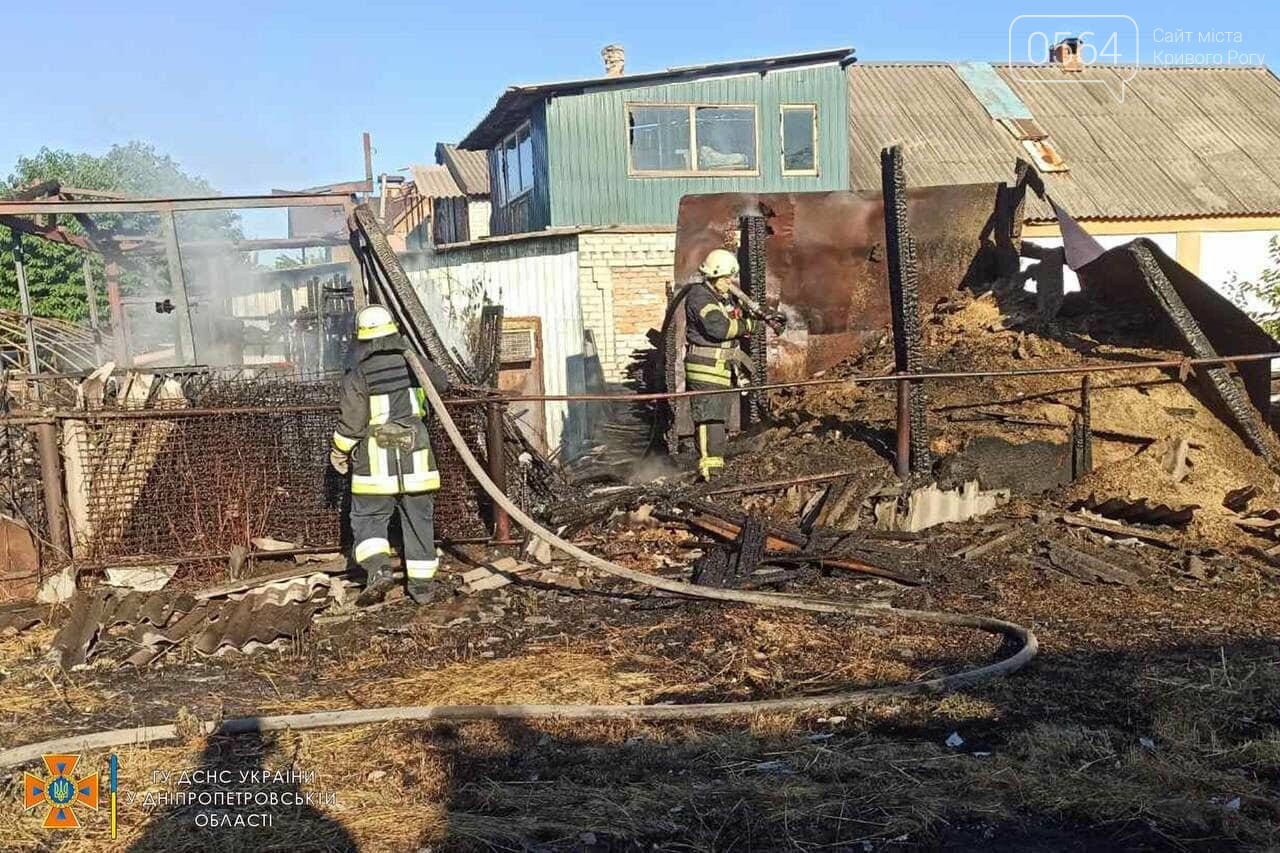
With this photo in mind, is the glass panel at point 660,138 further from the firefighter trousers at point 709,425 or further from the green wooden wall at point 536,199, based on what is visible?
the firefighter trousers at point 709,425

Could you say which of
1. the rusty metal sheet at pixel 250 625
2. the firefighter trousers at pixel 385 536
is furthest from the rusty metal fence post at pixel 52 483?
the firefighter trousers at pixel 385 536

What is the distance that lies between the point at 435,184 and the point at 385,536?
25793mm

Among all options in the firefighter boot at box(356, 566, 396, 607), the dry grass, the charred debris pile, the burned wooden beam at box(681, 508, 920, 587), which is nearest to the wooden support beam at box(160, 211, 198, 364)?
the charred debris pile

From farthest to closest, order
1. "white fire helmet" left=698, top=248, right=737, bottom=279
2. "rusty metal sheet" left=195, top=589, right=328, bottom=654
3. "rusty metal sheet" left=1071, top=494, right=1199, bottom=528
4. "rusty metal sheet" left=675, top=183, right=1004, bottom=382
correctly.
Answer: "rusty metal sheet" left=675, top=183, right=1004, bottom=382, "white fire helmet" left=698, top=248, right=737, bottom=279, "rusty metal sheet" left=1071, top=494, right=1199, bottom=528, "rusty metal sheet" left=195, top=589, right=328, bottom=654

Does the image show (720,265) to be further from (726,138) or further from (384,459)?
(726,138)

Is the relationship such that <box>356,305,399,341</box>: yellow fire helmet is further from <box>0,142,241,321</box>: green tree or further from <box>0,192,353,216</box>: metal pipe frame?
<box>0,142,241,321</box>: green tree

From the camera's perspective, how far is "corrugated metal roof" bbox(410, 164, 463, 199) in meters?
30.5

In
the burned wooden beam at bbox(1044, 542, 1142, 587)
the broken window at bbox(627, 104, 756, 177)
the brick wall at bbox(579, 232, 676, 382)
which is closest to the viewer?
the burned wooden beam at bbox(1044, 542, 1142, 587)

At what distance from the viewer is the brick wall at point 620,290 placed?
640 inches

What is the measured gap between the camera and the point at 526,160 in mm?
19609

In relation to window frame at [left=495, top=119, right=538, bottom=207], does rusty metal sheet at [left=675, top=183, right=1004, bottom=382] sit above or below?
below

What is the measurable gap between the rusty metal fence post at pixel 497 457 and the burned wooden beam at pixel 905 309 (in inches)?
118

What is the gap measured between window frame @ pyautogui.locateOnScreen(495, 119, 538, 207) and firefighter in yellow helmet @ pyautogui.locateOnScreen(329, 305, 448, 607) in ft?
41.4

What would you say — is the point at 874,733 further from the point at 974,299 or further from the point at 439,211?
the point at 439,211
